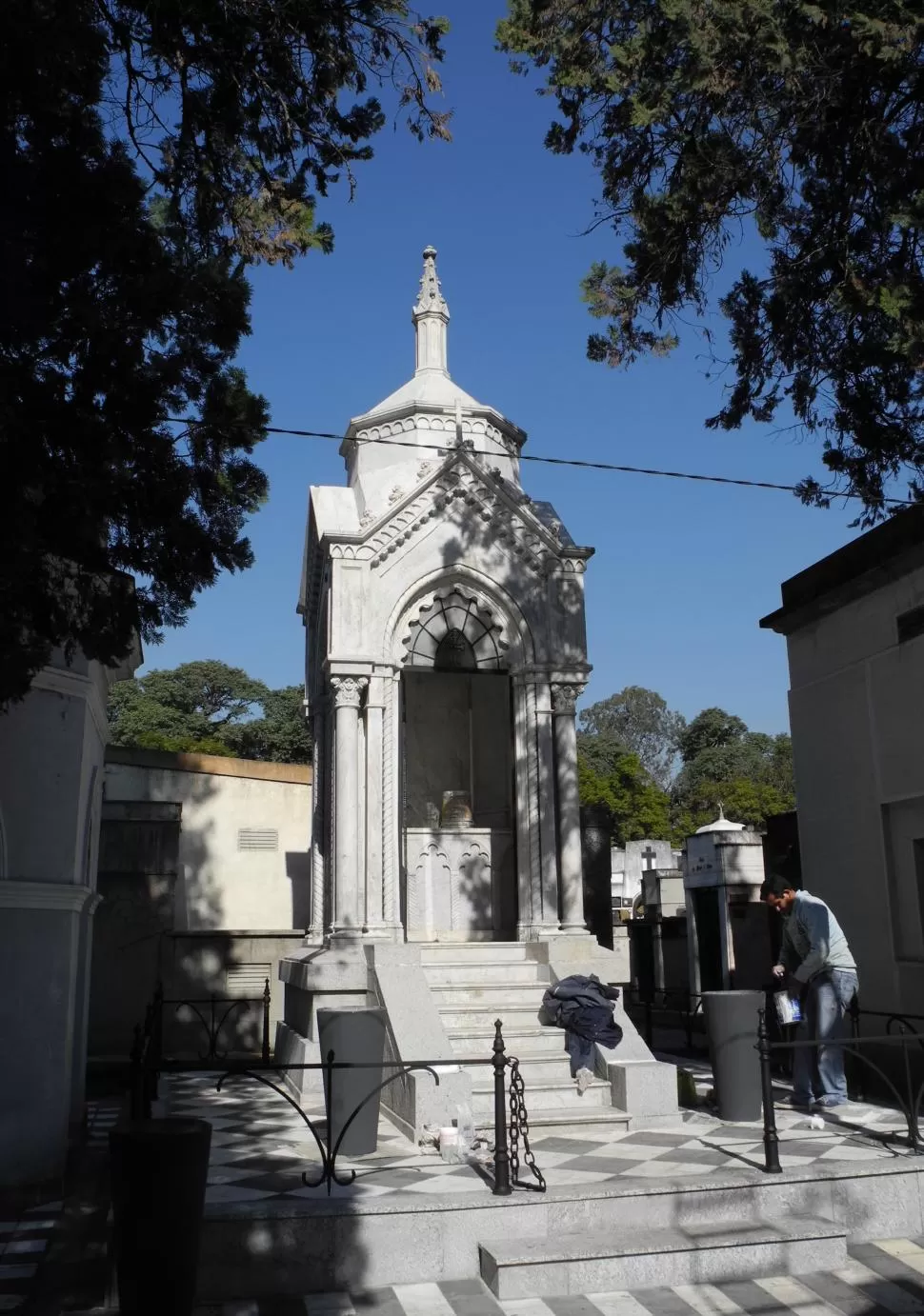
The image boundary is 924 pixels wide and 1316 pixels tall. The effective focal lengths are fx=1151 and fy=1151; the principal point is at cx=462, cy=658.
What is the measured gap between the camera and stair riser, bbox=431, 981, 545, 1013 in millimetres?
11578

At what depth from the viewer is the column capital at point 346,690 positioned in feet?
42.6

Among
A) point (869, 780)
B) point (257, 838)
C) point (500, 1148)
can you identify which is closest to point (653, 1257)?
point (500, 1148)

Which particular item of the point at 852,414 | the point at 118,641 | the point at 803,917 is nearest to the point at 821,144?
the point at 852,414

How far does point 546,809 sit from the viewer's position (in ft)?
43.4

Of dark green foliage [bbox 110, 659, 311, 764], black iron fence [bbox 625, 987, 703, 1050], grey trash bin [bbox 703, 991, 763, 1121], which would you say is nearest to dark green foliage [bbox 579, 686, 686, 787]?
dark green foliage [bbox 110, 659, 311, 764]

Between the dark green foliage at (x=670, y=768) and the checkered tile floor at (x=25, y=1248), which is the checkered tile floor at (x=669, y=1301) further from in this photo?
the dark green foliage at (x=670, y=768)

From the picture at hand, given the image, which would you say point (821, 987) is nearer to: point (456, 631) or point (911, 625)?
point (911, 625)

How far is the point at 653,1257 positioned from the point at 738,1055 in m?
3.24

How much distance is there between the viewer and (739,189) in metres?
10.5

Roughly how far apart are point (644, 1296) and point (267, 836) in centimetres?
1470

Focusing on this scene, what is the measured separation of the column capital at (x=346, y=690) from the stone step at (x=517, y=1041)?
12.5 ft

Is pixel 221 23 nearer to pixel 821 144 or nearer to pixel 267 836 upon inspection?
pixel 821 144

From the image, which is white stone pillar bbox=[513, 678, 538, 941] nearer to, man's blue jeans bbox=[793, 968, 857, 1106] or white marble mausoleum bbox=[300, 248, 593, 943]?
white marble mausoleum bbox=[300, 248, 593, 943]

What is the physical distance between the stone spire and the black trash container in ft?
40.1
